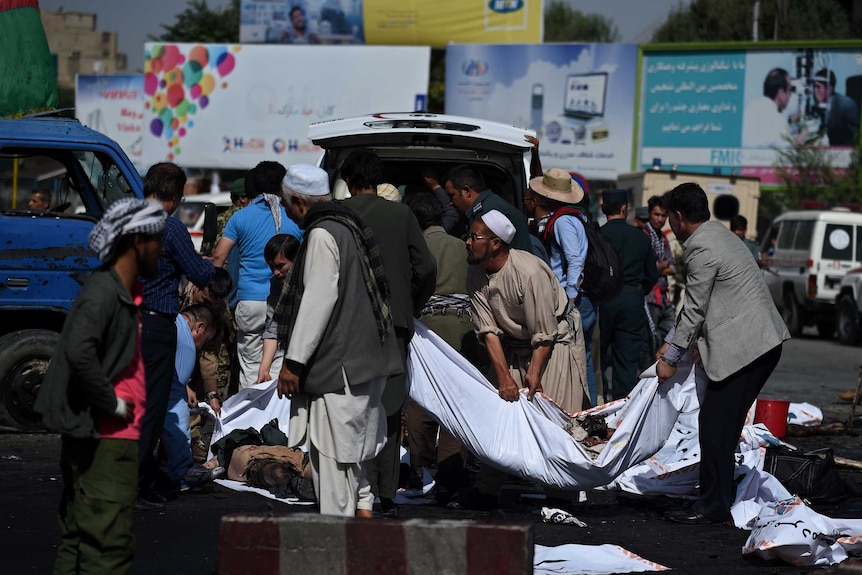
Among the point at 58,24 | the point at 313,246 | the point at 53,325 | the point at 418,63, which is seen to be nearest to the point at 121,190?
the point at 53,325

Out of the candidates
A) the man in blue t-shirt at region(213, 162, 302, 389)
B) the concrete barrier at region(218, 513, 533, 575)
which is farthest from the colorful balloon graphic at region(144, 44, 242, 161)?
the concrete barrier at region(218, 513, 533, 575)

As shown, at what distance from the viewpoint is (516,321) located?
24.4 feet

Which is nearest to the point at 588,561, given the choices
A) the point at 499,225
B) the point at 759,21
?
the point at 499,225

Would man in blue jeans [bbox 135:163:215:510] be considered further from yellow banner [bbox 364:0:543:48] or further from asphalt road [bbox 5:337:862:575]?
yellow banner [bbox 364:0:543:48]

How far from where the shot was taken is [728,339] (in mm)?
7121

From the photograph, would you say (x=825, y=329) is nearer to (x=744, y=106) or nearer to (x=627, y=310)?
(x=744, y=106)

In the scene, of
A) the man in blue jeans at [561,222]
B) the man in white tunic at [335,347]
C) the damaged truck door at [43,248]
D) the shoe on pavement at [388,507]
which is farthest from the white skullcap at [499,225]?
the damaged truck door at [43,248]

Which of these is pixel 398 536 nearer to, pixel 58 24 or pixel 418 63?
pixel 418 63

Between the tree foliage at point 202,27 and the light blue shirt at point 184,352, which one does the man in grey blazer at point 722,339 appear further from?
the tree foliage at point 202,27

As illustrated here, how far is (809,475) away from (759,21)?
143 ft

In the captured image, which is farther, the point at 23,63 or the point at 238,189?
the point at 23,63

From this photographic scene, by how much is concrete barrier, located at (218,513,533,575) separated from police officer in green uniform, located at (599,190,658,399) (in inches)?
242

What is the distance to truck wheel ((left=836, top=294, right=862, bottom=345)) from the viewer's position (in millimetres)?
21516

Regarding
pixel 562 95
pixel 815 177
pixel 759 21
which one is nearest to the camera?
pixel 815 177
